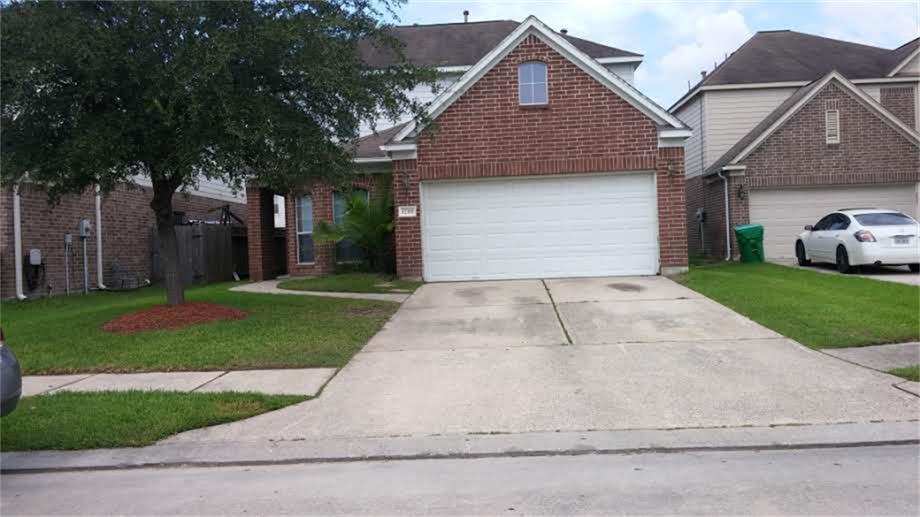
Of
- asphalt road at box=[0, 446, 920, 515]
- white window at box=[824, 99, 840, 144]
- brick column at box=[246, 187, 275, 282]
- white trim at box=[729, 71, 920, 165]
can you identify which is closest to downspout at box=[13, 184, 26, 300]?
brick column at box=[246, 187, 275, 282]

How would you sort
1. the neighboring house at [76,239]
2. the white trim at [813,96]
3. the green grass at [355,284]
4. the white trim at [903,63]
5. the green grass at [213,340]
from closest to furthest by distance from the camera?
the green grass at [213,340]
the green grass at [355,284]
the neighboring house at [76,239]
the white trim at [813,96]
the white trim at [903,63]

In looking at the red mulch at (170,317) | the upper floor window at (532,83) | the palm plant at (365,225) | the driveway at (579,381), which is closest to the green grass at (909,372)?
the driveway at (579,381)

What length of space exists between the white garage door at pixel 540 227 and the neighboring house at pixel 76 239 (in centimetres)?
457

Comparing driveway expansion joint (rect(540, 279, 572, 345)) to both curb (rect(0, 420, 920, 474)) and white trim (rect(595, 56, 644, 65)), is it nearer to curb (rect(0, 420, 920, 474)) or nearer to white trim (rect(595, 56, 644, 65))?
curb (rect(0, 420, 920, 474))

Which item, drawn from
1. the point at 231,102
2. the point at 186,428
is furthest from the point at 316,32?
the point at 186,428

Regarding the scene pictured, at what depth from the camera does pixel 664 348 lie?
28.8ft

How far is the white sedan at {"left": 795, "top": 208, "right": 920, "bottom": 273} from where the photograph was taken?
1476 centimetres

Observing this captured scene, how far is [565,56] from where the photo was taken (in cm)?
1566

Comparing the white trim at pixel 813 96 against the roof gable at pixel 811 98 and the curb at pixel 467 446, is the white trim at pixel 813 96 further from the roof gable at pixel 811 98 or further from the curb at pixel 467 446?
the curb at pixel 467 446

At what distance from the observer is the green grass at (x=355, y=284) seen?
1493 centimetres

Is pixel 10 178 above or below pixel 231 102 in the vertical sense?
below

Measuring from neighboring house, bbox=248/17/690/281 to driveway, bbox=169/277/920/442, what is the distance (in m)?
4.56

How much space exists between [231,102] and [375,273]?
8.79 meters

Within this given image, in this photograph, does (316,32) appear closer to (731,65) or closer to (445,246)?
(445,246)
